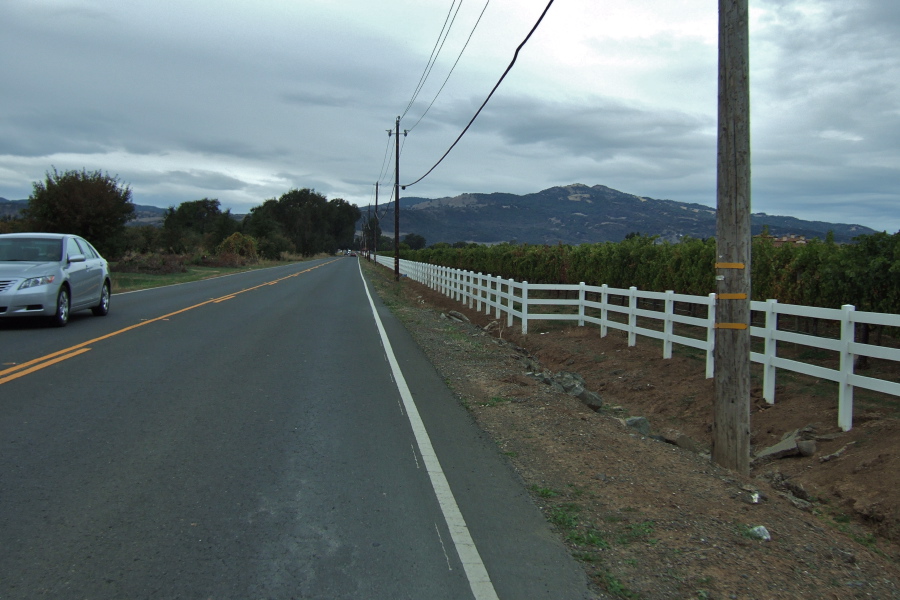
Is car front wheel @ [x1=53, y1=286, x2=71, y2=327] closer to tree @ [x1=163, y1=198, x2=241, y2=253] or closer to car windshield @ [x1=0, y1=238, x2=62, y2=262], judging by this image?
car windshield @ [x1=0, y1=238, x2=62, y2=262]

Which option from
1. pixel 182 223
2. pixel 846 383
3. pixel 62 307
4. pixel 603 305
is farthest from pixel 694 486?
pixel 182 223

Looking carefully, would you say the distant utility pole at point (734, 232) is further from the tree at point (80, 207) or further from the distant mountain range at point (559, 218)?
the distant mountain range at point (559, 218)

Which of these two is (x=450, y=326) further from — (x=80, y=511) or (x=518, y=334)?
(x=80, y=511)

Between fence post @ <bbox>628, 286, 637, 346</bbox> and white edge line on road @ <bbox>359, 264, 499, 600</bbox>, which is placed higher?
fence post @ <bbox>628, 286, 637, 346</bbox>

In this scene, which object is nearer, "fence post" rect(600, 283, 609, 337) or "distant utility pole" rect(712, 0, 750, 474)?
"distant utility pole" rect(712, 0, 750, 474)

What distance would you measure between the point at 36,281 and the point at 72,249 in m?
1.71

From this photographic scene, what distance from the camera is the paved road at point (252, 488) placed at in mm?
3742

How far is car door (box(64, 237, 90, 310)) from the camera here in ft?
44.5

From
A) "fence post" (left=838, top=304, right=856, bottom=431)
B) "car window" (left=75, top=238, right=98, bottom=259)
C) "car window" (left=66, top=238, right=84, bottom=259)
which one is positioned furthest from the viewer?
"car window" (left=75, top=238, right=98, bottom=259)

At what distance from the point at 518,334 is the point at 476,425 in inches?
375

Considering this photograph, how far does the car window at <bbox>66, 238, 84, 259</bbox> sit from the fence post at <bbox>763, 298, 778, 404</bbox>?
12.2 metres

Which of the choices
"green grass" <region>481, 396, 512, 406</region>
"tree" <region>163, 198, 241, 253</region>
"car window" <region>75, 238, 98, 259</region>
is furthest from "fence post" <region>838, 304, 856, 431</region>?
"tree" <region>163, 198, 241, 253</region>

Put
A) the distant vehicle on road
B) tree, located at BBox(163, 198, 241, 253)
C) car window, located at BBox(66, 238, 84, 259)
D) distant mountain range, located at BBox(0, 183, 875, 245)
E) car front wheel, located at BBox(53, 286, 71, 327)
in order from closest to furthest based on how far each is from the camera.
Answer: the distant vehicle on road
car front wheel, located at BBox(53, 286, 71, 327)
car window, located at BBox(66, 238, 84, 259)
tree, located at BBox(163, 198, 241, 253)
distant mountain range, located at BBox(0, 183, 875, 245)

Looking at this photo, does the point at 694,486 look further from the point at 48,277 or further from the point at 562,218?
the point at 562,218
